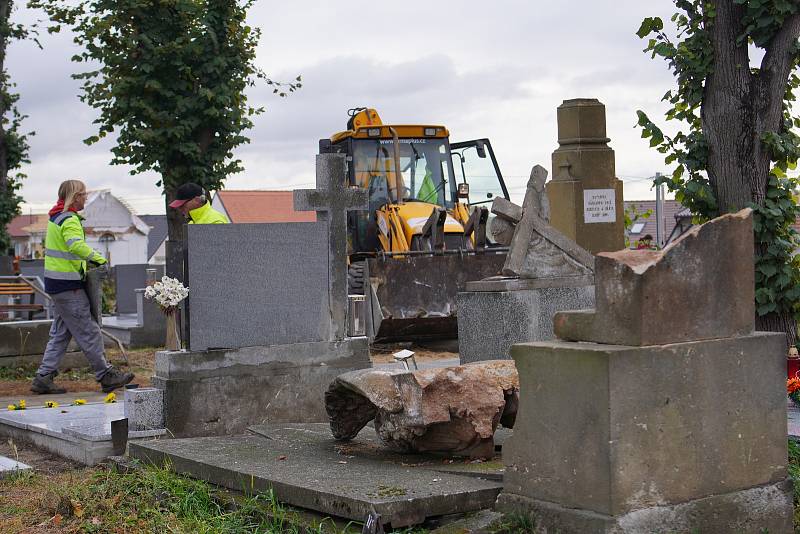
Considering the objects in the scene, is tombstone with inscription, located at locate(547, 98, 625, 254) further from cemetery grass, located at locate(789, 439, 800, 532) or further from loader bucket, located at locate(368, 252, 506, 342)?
cemetery grass, located at locate(789, 439, 800, 532)

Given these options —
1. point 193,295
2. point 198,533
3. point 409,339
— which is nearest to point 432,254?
point 409,339

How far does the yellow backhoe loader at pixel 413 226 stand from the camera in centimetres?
1430

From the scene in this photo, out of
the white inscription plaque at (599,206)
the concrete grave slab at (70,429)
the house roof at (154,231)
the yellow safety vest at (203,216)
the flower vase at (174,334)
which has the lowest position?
the concrete grave slab at (70,429)

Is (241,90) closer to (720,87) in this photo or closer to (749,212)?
(720,87)

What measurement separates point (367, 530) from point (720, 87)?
5.84m

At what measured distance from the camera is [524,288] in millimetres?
7984

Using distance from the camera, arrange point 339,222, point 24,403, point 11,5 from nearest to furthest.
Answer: point 339,222, point 24,403, point 11,5

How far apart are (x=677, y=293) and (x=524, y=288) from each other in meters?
3.80

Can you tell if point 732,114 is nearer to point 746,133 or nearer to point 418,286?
point 746,133

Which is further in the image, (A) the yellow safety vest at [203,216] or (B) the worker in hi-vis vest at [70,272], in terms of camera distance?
(B) the worker in hi-vis vest at [70,272]

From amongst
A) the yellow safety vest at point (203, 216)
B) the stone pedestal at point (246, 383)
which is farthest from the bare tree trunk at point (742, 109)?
the yellow safety vest at point (203, 216)

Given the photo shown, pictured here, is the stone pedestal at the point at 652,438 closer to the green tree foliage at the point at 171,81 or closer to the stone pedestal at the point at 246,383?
the stone pedestal at the point at 246,383

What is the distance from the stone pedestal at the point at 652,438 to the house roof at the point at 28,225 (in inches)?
3333

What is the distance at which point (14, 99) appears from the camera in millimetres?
20156
